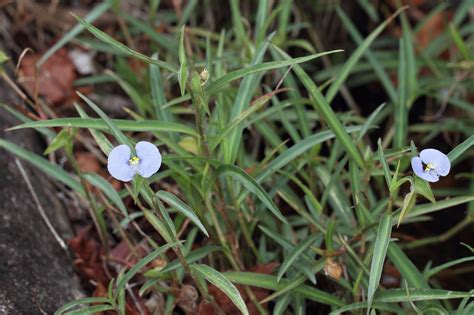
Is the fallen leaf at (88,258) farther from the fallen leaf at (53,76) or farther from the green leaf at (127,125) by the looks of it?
the fallen leaf at (53,76)

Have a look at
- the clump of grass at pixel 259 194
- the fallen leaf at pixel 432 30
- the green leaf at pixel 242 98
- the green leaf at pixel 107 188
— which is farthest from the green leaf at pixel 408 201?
the fallen leaf at pixel 432 30

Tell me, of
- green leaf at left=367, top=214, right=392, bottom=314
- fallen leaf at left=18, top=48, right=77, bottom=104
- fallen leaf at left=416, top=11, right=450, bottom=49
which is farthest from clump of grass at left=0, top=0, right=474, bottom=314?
fallen leaf at left=416, top=11, right=450, bottom=49

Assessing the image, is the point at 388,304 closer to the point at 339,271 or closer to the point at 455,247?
the point at 339,271

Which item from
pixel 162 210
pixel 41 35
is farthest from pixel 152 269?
pixel 41 35

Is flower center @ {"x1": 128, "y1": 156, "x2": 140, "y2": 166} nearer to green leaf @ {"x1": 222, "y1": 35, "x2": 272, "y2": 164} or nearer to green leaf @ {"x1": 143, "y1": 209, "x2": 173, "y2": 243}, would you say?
green leaf @ {"x1": 143, "y1": 209, "x2": 173, "y2": 243}

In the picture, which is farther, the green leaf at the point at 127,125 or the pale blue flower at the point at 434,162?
the green leaf at the point at 127,125

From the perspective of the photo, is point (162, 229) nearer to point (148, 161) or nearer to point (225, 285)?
point (225, 285)
